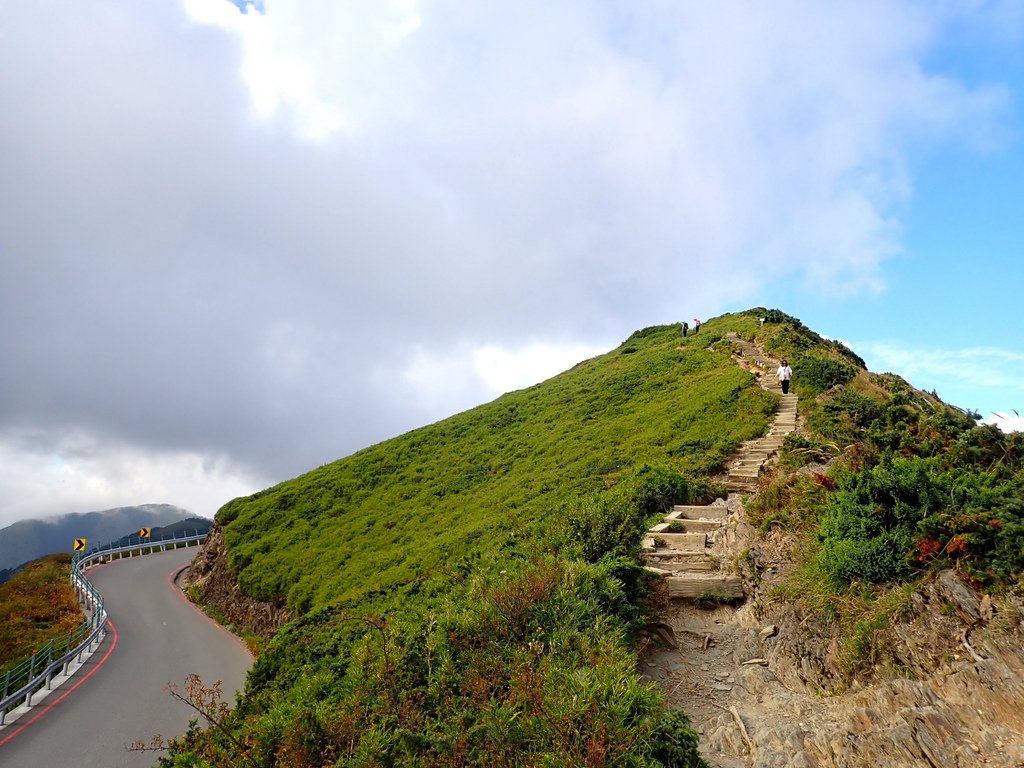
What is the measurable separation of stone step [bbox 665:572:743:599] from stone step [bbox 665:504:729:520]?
11.0 feet

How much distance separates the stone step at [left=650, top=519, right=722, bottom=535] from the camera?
12.4 meters

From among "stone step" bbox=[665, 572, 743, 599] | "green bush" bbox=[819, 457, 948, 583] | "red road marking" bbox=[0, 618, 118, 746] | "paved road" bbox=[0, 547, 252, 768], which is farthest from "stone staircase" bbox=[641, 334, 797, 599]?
"red road marking" bbox=[0, 618, 118, 746]

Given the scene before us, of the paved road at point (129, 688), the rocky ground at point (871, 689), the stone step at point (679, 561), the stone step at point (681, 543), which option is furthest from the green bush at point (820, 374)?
the paved road at point (129, 688)

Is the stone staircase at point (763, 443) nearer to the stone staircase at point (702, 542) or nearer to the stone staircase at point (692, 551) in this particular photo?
the stone staircase at point (702, 542)

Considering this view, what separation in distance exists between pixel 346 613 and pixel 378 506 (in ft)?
43.7

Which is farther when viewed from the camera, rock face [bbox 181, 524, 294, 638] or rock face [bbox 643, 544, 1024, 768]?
rock face [bbox 181, 524, 294, 638]

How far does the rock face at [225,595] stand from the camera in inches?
1049

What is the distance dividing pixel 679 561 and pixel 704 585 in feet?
4.23

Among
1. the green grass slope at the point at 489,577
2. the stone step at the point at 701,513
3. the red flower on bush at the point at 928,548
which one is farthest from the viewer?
the stone step at the point at 701,513

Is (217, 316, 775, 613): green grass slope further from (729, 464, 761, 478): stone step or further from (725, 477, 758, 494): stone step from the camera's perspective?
(725, 477, 758, 494): stone step

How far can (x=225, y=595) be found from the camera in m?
32.6

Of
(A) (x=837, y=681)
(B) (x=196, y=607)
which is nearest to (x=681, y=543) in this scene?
(A) (x=837, y=681)

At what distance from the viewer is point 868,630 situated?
7266 mm

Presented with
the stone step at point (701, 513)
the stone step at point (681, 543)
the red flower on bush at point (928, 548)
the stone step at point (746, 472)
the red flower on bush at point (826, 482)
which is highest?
the stone step at point (746, 472)
